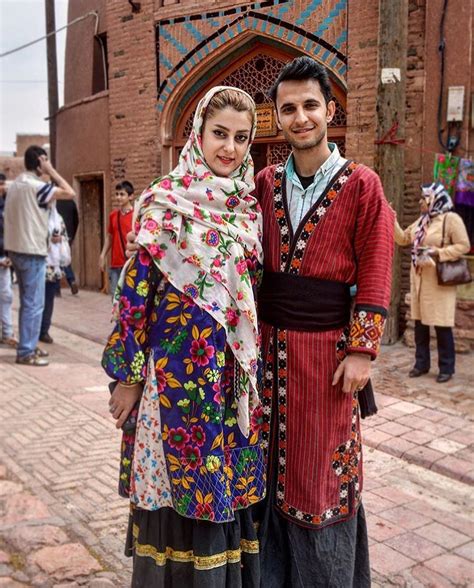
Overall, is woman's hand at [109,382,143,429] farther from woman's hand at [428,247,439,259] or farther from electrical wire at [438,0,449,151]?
electrical wire at [438,0,449,151]

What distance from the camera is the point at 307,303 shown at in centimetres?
225

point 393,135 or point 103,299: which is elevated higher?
point 393,135

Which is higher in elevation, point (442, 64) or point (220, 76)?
point (220, 76)

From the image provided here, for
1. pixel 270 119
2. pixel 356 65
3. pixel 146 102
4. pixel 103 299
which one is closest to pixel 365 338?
pixel 356 65

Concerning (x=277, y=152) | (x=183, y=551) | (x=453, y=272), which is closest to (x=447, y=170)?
(x=453, y=272)

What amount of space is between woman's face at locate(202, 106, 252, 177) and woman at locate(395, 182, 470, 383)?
3845 mm

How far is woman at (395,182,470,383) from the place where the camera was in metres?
5.74

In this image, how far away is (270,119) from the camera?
29.0ft

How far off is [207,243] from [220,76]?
25.6 ft

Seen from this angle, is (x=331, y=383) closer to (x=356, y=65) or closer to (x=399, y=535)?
(x=399, y=535)

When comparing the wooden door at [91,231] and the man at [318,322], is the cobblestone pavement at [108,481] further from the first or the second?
the wooden door at [91,231]

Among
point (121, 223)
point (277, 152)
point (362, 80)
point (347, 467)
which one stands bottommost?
point (347, 467)

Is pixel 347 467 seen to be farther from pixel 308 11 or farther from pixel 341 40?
pixel 308 11

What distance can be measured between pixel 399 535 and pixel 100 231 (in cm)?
1006
